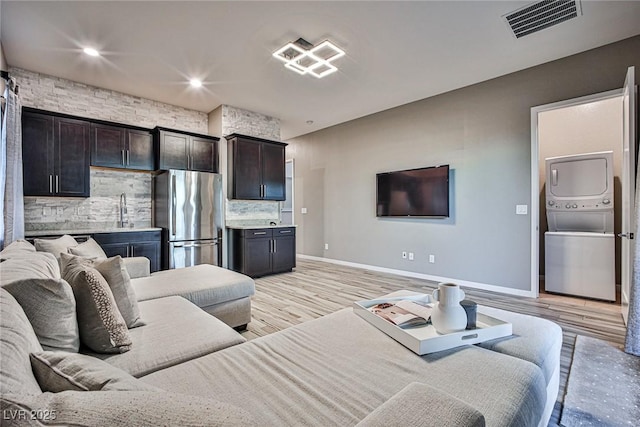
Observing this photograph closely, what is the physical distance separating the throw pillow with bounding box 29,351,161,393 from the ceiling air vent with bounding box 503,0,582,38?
3.75 metres

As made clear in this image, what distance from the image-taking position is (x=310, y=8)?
2.63m

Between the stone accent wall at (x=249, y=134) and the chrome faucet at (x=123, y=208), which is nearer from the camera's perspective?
the chrome faucet at (x=123, y=208)

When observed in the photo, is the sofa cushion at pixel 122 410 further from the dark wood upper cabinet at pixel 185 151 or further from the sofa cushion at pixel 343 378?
the dark wood upper cabinet at pixel 185 151

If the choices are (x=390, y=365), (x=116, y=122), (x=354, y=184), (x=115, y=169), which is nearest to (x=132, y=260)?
(x=115, y=169)

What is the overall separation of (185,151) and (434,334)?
456 cm

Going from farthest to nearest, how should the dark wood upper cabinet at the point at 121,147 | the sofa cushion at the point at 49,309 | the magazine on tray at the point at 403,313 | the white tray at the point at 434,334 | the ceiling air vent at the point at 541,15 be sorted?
the dark wood upper cabinet at the point at 121,147 < the ceiling air vent at the point at 541,15 < the magazine on tray at the point at 403,313 < the white tray at the point at 434,334 < the sofa cushion at the point at 49,309

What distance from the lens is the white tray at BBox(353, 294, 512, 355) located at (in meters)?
1.27

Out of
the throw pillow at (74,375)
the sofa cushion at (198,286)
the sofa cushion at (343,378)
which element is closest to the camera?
the throw pillow at (74,375)

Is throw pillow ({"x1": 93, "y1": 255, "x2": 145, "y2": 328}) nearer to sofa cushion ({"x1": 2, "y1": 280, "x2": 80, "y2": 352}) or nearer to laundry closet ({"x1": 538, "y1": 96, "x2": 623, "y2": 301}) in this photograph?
sofa cushion ({"x1": 2, "y1": 280, "x2": 80, "y2": 352})

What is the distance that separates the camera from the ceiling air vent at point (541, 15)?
260 cm

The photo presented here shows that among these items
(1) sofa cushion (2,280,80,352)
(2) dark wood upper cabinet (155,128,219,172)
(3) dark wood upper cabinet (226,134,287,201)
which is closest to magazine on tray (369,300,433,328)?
(1) sofa cushion (2,280,80,352)

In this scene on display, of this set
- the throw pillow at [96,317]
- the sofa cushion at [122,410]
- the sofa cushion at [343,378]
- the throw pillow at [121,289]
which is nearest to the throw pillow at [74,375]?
the sofa cushion at [122,410]

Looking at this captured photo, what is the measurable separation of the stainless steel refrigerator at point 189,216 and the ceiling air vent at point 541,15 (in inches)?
165

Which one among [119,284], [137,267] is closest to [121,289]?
[119,284]
